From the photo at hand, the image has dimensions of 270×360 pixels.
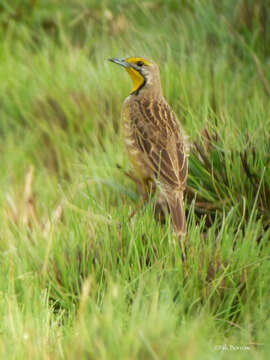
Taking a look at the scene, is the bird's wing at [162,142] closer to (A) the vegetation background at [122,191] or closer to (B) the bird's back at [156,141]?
(B) the bird's back at [156,141]

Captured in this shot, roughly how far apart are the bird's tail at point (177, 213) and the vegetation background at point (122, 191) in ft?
0.17

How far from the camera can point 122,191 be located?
13.0 feet

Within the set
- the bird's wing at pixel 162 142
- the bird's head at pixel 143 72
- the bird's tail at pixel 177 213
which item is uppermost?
the bird's head at pixel 143 72

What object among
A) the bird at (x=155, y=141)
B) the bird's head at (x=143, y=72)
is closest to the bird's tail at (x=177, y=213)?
the bird at (x=155, y=141)

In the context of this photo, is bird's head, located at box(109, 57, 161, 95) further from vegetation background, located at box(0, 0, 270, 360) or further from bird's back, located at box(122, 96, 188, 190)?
vegetation background, located at box(0, 0, 270, 360)

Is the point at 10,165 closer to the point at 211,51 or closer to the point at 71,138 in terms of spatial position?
the point at 71,138

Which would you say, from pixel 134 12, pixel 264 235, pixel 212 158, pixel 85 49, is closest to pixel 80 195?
pixel 212 158

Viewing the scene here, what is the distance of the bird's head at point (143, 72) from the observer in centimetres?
391

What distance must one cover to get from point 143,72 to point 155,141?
56cm

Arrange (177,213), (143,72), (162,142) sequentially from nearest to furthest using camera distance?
(177,213), (162,142), (143,72)

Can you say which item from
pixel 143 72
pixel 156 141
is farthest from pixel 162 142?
pixel 143 72

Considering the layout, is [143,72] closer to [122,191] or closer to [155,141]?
[155,141]

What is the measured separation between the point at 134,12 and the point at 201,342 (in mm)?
4747

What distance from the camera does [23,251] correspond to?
140 inches
